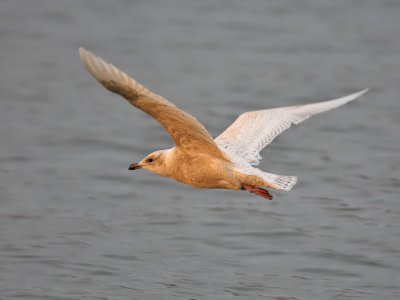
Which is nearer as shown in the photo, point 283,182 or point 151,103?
point 151,103

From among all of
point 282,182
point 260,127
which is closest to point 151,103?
point 282,182

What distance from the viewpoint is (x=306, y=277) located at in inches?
408

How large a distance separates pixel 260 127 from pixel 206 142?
126cm

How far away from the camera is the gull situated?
25.3 feet

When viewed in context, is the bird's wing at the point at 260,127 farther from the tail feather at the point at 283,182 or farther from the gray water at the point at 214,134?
the gray water at the point at 214,134

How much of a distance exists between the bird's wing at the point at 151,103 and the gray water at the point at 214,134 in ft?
6.04

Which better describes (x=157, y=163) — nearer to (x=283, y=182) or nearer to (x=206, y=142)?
(x=206, y=142)

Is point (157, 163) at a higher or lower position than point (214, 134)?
lower

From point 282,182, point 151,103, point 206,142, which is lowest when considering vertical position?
point 282,182

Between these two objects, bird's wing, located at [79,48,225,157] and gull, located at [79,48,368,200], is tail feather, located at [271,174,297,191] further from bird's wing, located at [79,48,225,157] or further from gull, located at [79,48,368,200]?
bird's wing, located at [79,48,225,157]

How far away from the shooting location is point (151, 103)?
7.83 meters

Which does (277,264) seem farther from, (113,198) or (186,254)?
(113,198)

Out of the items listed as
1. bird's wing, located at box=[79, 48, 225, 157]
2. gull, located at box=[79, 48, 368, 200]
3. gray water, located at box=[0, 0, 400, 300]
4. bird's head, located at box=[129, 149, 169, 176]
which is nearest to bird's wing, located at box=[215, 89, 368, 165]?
gull, located at box=[79, 48, 368, 200]

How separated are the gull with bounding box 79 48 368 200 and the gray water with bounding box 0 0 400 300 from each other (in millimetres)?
1382
